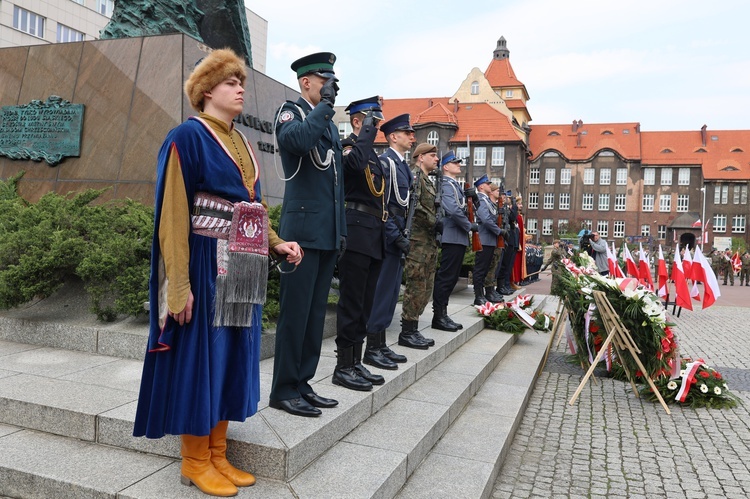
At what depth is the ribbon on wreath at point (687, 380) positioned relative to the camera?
629cm

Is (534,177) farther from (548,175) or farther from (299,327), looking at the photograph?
(299,327)

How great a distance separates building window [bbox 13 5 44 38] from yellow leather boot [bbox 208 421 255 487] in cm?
4108

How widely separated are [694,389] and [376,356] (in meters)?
3.55

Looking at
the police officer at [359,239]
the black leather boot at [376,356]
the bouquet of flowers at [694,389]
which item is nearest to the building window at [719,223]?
the bouquet of flowers at [694,389]

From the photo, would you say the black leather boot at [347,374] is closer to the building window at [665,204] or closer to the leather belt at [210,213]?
the leather belt at [210,213]

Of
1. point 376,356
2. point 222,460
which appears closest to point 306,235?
point 222,460

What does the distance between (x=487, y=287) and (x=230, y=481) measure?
8436mm

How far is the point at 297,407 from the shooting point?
3611 mm

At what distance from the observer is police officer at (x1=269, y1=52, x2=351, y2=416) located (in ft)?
12.0

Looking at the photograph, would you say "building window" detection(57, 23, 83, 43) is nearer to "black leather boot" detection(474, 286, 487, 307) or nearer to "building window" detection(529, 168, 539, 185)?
"black leather boot" detection(474, 286, 487, 307)

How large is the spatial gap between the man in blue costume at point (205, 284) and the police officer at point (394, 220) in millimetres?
2379

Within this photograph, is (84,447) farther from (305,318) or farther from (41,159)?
(41,159)

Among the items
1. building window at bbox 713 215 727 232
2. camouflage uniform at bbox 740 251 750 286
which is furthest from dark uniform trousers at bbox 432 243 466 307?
building window at bbox 713 215 727 232

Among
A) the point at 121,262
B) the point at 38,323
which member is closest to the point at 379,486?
the point at 121,262
